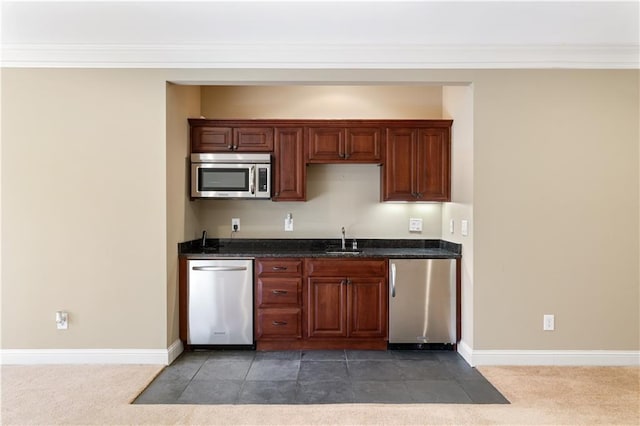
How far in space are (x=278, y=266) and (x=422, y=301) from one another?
1.36 m

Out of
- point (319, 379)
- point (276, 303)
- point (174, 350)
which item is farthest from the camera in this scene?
point (276, 303)

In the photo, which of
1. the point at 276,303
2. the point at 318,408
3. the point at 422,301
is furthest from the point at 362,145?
the point at 318,408

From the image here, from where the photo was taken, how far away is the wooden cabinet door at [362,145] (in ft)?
12.6

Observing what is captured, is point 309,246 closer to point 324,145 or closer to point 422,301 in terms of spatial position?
point 324,145

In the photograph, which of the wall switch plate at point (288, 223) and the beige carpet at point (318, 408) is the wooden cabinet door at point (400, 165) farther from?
the beige carpet at point (318, 408)

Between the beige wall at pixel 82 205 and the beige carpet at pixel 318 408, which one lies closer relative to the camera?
the beige carpet at pixel 318 408

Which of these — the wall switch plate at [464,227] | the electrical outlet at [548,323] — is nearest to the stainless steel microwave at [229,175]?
the wall switch plate at [464,227]

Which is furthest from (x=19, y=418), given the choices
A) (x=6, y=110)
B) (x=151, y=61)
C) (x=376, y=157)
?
(x=376, y=157)

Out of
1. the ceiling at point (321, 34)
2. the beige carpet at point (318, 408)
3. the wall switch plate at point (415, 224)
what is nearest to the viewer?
the beige carpet at point (318, 408)

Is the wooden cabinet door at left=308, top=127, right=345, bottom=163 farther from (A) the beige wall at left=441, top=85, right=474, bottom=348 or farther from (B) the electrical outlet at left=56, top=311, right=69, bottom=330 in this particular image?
(B) the electrical outlet at left=56, top=311, right=69, bottom=330

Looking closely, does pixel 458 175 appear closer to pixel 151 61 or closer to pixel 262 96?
pixel 262 96

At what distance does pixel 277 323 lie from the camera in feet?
11.8

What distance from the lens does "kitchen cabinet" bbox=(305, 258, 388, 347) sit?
360 cm

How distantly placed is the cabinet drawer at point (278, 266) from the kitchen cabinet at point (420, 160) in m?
1.13
